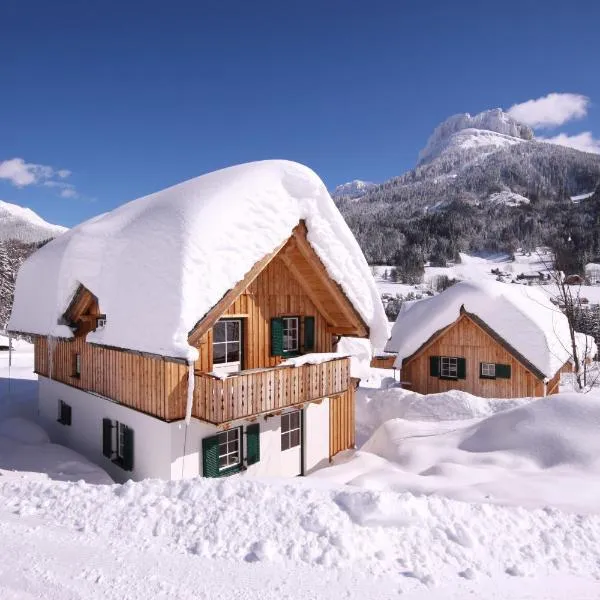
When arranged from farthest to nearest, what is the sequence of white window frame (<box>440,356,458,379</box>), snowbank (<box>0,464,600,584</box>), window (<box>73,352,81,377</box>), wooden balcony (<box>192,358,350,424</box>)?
white window frame (<box>440,356,458,379</box>), window (<box>73,352,81,377</box>), wooden balcony (<box>192,358,350,424</box>), snowbank (<box>0,464,600,584</box>)

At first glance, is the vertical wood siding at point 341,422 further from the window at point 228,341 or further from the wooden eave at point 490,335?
the wooden eave at point 490,335

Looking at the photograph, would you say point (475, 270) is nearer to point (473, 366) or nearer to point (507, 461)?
point (473, 366)

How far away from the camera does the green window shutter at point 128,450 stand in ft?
33.5

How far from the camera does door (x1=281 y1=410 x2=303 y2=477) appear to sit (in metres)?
11.7

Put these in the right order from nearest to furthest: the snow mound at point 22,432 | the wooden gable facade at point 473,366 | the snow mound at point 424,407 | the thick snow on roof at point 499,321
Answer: the snow mound at point 22,432 → the snow mound at point 424,407 → the thick snow on roof at point 499,321 → the wooden gable facade at point 473,366

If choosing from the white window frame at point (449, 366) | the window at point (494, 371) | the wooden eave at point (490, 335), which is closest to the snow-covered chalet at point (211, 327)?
the wooden eave at point (490, 335)

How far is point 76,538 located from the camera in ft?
20.4

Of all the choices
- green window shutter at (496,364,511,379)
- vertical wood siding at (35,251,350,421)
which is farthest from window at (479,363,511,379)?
vertical wood siding at (35,251,350,421)

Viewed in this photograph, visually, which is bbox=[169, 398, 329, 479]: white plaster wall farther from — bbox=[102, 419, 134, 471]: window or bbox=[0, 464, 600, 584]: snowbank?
bbox=[0, 464, 600, 584]: snowbank

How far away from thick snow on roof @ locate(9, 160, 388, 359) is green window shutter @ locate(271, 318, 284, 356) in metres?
2.00

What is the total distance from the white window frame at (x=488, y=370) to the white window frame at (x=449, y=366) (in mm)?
1094

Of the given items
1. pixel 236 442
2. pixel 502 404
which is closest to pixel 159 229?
pixel 236 442

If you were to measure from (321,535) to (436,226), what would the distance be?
168163 millimetres

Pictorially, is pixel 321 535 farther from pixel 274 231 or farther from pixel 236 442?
pixel 274 231
